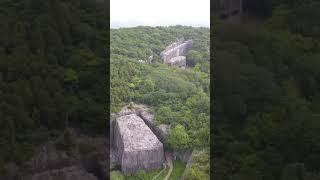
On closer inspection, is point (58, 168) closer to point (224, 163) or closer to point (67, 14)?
point (224, 163)

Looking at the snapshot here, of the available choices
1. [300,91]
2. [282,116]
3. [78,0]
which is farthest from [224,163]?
[78,0]

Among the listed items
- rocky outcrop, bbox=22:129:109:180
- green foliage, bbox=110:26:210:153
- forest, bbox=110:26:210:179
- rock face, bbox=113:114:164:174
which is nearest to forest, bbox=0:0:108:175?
rocky outcrop, bbox=22:129:109:180

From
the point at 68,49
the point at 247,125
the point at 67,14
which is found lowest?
the point at 247,125

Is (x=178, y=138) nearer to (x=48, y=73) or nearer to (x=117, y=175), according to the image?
(x=117, y=175)

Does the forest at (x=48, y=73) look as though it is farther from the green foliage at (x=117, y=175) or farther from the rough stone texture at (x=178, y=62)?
the rough stone texture at (x=178, y=62)

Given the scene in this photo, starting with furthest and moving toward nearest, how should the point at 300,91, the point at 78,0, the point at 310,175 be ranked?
the point at 78,0
the point at 300,91
the point at 310,175

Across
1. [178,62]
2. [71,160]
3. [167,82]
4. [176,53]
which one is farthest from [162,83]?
[71,160]
